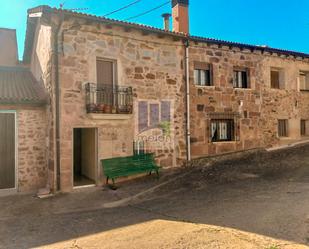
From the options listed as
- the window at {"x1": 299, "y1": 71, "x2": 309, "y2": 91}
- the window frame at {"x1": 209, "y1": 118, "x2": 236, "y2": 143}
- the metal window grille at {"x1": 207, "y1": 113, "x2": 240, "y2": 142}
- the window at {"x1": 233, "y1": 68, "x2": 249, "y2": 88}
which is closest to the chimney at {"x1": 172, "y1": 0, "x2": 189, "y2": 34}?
the window at {"x1": 233, "y1": 68, "x2": 249, "y2": 88}

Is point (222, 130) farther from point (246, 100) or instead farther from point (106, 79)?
point (106, 79)

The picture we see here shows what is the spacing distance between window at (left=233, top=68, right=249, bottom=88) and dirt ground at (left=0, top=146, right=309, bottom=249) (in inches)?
185

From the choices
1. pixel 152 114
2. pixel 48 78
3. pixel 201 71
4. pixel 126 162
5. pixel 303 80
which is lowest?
pixel 126 162

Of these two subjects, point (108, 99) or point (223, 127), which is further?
point (223, 127)

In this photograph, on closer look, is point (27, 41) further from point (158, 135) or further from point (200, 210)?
point (200, 210)

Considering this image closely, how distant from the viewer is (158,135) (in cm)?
1049

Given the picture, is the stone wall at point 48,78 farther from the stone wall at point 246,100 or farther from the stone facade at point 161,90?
the stone wall at point 246,100

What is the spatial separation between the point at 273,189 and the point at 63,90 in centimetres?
657

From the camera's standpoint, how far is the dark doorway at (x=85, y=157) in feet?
31.9

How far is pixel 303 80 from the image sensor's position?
1541cm

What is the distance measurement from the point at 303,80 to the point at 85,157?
1208 centimetres

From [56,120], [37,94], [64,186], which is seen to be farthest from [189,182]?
→ [37,94]

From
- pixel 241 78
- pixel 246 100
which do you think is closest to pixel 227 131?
pixel 246 100

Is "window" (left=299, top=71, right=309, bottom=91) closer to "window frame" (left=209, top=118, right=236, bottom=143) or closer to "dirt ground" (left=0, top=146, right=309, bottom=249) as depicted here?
"window frame" (left=209, top=118, right=236, bottom=143)
